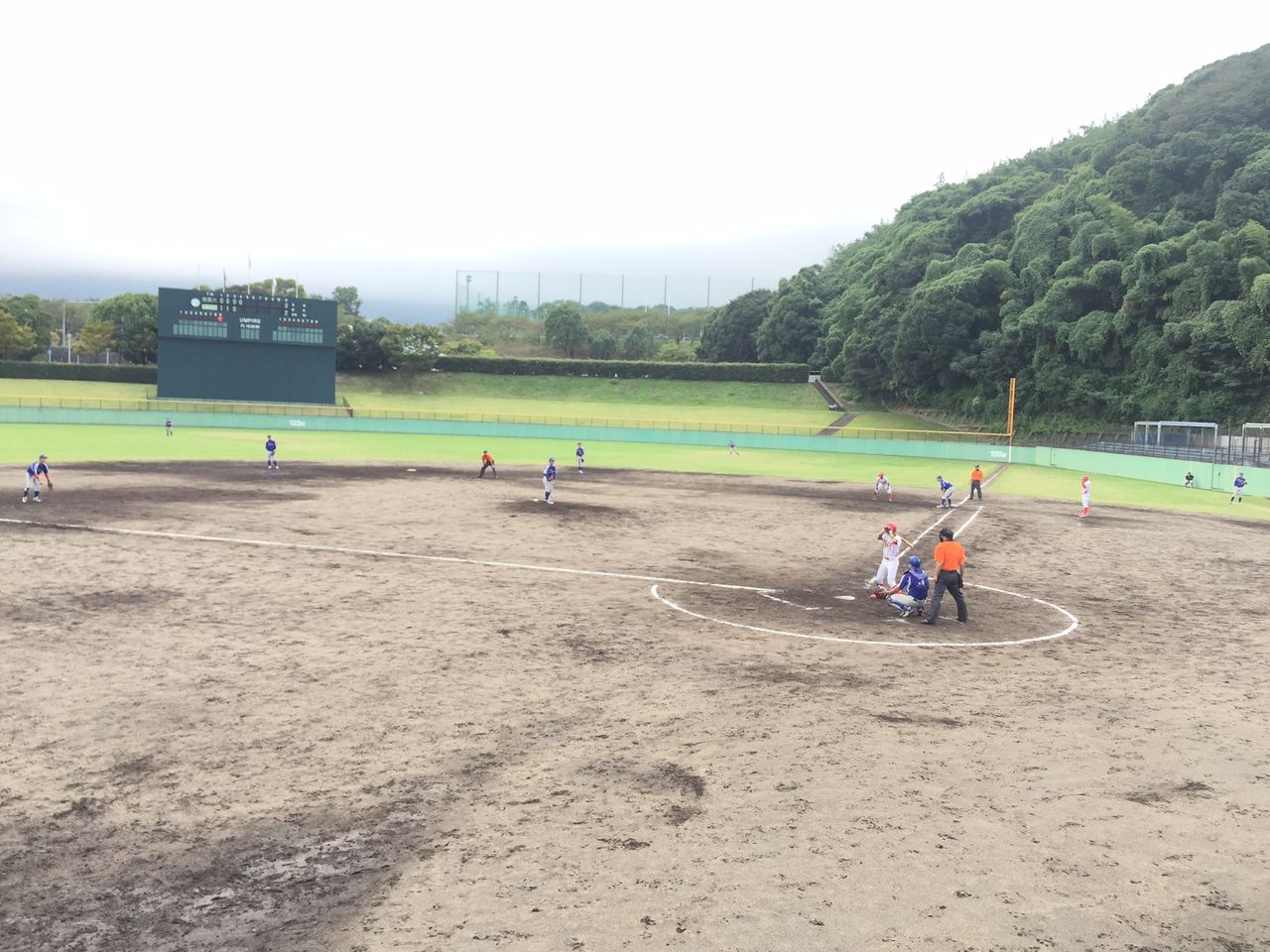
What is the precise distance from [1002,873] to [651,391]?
105 m

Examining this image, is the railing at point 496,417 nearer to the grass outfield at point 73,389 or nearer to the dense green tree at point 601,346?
the grass outfield at point 73,389

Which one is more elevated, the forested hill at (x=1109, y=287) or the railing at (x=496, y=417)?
the forested hill at (x=1109, y=287)

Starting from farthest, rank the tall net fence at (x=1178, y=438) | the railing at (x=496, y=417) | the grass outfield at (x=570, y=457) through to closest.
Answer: the railing at (x=496, y=417)
the tall net fence at (x=1178, y=438)
the grass outfield at (x=570, y=457)

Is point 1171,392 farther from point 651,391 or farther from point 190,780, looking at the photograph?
point 190,780

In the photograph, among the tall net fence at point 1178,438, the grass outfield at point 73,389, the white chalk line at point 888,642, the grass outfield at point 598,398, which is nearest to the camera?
the white chalk line at point 888,642

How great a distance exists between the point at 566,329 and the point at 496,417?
61446 millimetres

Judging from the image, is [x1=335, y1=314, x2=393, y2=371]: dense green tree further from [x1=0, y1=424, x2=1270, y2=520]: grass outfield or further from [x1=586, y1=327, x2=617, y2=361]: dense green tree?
[x1=586, y1=327, x2=617, y2=361]: dense green tree

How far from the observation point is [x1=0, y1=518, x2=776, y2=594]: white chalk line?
21719 mm

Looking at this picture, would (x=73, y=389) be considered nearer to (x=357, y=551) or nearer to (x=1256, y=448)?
(x=357, y=551)

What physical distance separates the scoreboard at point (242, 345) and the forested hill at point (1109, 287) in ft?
181

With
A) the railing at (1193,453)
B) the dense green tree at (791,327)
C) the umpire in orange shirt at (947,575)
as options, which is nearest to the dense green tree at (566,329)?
the dense green tree at (791,327)

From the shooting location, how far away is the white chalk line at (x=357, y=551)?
21.7m

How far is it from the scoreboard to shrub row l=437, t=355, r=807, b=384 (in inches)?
1249

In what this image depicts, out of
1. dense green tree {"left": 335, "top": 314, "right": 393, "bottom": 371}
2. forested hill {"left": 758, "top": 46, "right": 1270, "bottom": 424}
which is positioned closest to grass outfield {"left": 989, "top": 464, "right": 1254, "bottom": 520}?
forested hill {"left": 758, "top": 46, "right": 1270, "bottom": 424}
